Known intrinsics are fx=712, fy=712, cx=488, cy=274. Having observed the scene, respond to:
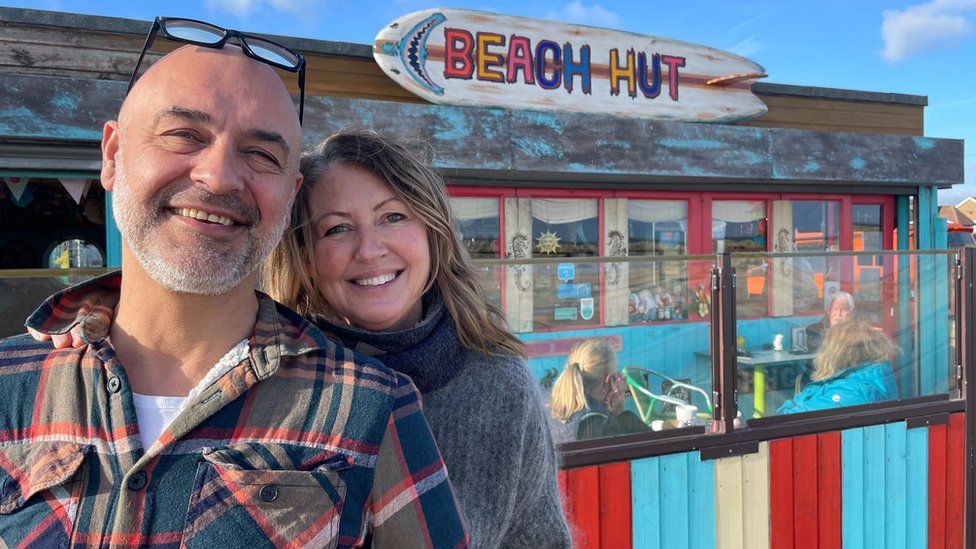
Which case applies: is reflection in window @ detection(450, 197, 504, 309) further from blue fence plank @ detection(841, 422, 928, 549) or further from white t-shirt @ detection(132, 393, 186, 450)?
white t-shirt @ detection(132, 393, 186, 450)

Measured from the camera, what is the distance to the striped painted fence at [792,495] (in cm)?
323

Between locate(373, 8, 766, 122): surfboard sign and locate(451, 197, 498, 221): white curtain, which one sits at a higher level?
locate(373, 8, 766, 122): surfboard sign

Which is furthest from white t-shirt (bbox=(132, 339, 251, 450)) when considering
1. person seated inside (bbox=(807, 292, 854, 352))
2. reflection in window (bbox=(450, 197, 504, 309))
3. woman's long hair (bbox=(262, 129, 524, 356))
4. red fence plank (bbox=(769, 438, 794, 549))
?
reflection in window (bbox=(450, 197, 504, 309))

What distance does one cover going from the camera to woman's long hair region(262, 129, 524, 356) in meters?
1.77

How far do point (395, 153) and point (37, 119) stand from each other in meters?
3.84

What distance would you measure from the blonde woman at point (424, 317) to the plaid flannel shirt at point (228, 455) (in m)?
0.31

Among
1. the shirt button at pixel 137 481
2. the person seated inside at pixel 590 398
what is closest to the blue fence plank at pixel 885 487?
the person seated inside at pixel 590 398

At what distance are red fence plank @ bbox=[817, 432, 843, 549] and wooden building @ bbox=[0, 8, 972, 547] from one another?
1 cm

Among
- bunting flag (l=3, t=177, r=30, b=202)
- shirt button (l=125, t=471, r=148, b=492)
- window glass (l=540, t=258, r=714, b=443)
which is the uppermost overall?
bunting flag (l=3, t=177, r=30, b=202)

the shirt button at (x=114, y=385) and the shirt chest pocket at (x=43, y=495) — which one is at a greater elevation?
the shirt button at (x=114, y=385)

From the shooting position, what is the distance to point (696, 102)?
23.3ft

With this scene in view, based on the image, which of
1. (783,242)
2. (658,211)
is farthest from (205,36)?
(783,242)

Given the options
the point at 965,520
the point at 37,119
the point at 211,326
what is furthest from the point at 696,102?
the point at 211,326

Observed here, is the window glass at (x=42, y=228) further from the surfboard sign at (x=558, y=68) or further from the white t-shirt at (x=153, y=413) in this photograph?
the white t-shirt at (x=153, y=413)
